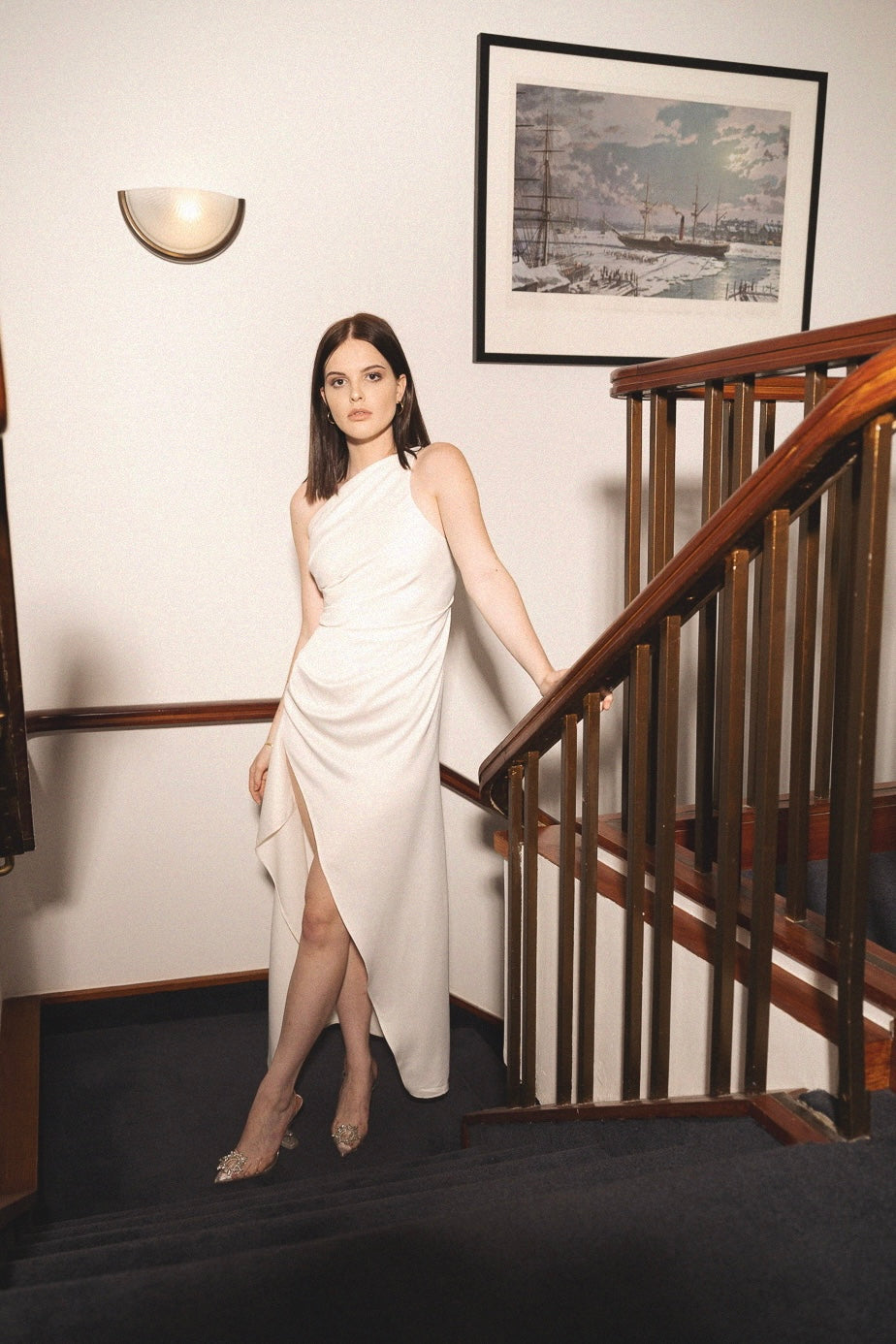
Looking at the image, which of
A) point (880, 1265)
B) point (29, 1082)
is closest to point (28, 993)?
point (29, 1082)

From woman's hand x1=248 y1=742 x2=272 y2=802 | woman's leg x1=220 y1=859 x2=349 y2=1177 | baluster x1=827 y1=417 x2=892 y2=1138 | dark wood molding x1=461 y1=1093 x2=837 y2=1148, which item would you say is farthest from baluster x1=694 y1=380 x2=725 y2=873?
woman's hand x1=248 y1=742 x2=272 y2=802

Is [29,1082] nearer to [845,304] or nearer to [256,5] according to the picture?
[256,5]

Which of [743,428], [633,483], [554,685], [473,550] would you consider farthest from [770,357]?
[473,550]

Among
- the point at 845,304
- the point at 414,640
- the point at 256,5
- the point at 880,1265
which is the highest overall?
the point at 256,5

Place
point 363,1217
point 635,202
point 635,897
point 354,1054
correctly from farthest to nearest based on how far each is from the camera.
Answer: point 635,202, point 354,1054, point 635,897, point 363,1217

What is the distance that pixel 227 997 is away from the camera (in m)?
3.35

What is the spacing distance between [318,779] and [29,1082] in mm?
1154

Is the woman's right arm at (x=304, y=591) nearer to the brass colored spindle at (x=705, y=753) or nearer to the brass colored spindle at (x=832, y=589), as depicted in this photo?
the brass colored spindle at (x=705, y=753)

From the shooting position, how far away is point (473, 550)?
8.06 ft

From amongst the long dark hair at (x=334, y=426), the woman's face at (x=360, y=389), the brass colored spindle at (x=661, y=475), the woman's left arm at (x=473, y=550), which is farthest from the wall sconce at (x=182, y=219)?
the brass colored spindle at (x=661, y=475)

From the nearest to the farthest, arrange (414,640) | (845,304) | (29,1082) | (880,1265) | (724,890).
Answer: (880,1265)
(724,890)
(414,640)
(29,1082)
(845,304)

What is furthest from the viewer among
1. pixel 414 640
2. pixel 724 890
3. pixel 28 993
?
pixel 28 993

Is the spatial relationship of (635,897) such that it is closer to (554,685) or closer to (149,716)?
(554,685)

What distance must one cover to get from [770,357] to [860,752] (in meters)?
0.76
